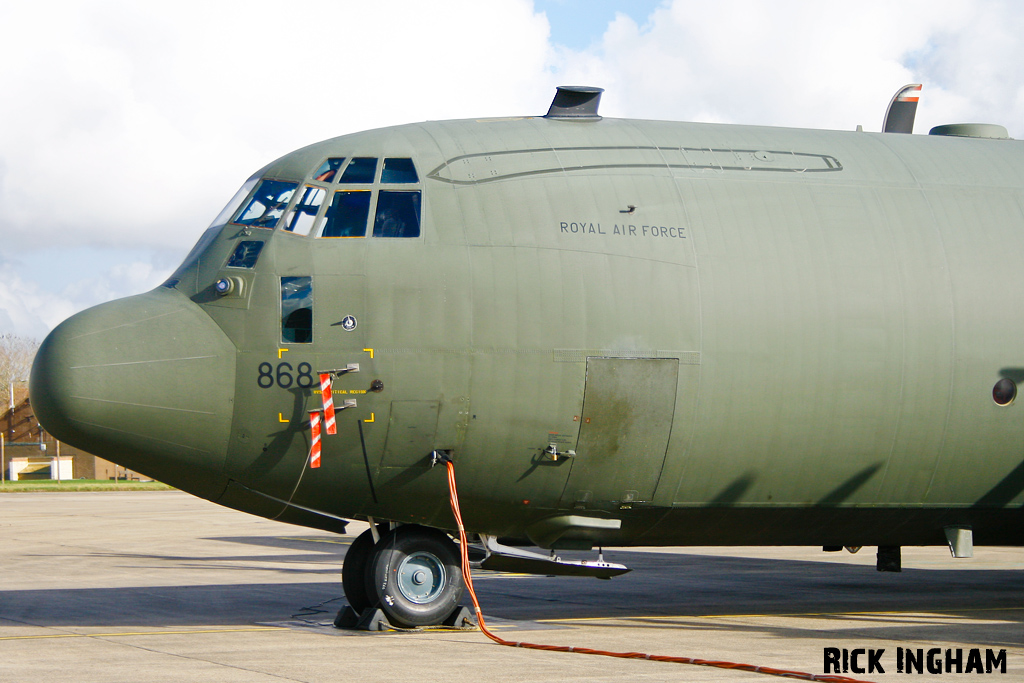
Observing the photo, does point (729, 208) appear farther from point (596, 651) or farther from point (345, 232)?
point (596, 651)

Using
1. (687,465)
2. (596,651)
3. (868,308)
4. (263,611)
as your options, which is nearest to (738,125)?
(868,308)

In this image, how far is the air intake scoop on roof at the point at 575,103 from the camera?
14.3 meters

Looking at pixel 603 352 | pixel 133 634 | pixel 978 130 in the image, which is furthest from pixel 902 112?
pixel 133 634

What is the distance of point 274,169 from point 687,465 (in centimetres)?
581

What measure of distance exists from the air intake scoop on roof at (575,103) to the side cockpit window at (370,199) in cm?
218

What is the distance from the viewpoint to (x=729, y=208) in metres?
13.6

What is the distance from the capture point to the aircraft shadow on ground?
47.5 feet

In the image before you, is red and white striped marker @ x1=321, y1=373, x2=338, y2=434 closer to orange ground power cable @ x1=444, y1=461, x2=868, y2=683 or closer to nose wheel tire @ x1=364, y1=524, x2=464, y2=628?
orange ground power cable @ x1=444, y1=461, x2=868, y2=683

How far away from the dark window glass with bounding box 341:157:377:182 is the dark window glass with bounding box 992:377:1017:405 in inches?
302

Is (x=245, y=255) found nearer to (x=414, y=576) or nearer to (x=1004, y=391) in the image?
(x=414, y=576)

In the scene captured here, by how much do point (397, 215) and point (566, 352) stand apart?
7.88 ft

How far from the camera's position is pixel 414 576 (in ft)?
43.2

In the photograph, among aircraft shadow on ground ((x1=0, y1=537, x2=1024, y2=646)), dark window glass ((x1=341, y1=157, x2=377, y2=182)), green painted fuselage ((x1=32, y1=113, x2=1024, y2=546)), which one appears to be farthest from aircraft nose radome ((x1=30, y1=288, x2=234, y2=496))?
aircraft shadow on ground ((x1=0, y1=537, x2=1024, y2=646))

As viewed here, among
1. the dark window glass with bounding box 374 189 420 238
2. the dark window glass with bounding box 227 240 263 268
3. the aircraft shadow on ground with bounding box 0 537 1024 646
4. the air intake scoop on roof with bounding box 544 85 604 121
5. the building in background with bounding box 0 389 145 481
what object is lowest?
the aircraft shadow on ground with bounding box 0 537 1024 646
